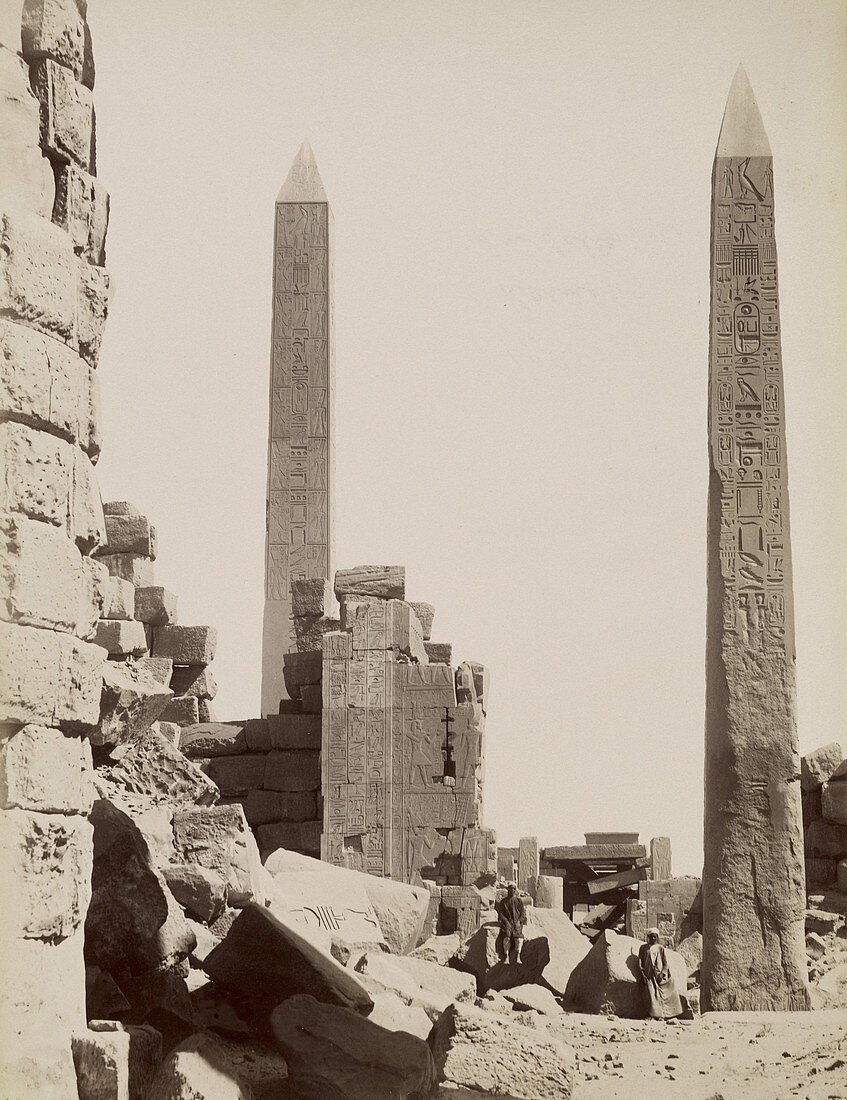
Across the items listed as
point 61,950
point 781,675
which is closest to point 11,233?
point 61,950

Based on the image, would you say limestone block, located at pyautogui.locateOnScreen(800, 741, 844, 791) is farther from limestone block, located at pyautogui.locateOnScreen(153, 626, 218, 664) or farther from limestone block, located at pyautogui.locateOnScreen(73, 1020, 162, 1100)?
limestone block, located at pyautogui.locateOnScreen(73, 1020, 162, 1100)

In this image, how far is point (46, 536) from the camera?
5305 millimetres

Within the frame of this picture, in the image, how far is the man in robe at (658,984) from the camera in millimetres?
9352

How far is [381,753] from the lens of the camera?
14.3m

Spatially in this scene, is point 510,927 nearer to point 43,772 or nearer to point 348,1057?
point 348,1057

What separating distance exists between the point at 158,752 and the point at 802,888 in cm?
412

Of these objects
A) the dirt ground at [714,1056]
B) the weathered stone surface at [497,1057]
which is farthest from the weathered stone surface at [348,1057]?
the dirt ground at [714,1056]

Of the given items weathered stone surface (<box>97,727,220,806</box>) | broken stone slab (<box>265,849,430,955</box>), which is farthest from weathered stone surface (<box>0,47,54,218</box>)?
broken stone slab (<box>265,849,430,955</box>)

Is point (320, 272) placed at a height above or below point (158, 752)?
above

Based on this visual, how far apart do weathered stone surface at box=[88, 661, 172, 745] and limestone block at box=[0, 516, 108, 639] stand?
1147 millimetres

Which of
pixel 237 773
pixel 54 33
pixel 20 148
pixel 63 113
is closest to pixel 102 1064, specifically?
pixel 20 148

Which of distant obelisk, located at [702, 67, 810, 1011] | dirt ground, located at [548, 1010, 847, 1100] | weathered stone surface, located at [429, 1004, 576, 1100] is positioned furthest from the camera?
distant obelisk, located at [702, 67, 810, 1011]

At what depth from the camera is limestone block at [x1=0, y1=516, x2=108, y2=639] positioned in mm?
5113

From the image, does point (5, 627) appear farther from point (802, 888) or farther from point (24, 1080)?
point (802, 888)
